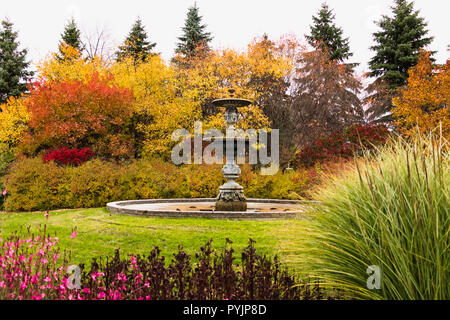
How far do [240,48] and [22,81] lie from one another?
2132 cm

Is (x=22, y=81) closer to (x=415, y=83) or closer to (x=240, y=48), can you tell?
(x=240, y=48)

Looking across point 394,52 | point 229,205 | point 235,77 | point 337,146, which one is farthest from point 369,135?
point 394,52

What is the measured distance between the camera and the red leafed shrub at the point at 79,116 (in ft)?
55.5

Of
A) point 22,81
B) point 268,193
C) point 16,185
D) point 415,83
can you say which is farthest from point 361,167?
point 22,81

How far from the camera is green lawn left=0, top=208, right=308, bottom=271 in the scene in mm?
5793

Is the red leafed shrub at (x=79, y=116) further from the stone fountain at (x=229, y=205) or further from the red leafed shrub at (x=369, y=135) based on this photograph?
the red leafed shrub at (x=369, y=135)

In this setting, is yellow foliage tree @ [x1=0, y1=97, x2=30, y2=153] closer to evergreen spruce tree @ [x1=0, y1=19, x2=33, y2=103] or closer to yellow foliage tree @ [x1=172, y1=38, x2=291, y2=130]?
yellow foliage tree @ [x1=172, y1=38, x2=291, y2=130]

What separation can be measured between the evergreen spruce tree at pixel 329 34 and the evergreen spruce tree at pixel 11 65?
80.9 feet

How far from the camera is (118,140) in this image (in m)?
18.9

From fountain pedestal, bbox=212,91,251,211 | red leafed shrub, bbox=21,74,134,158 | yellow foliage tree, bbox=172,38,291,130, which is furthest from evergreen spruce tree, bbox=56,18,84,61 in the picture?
fountain pedestal, bbox=212,91,251,211

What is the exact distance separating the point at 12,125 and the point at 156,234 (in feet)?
58.1

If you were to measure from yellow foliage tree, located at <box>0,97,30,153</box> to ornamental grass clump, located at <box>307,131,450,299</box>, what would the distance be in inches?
795

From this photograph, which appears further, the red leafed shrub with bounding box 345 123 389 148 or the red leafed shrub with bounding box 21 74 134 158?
the red leafed shrub with bounding box 21 74 134 158

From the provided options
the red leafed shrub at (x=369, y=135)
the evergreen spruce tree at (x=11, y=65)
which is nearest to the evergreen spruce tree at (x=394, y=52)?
the red leafed shrub at (x=369, y=135)
